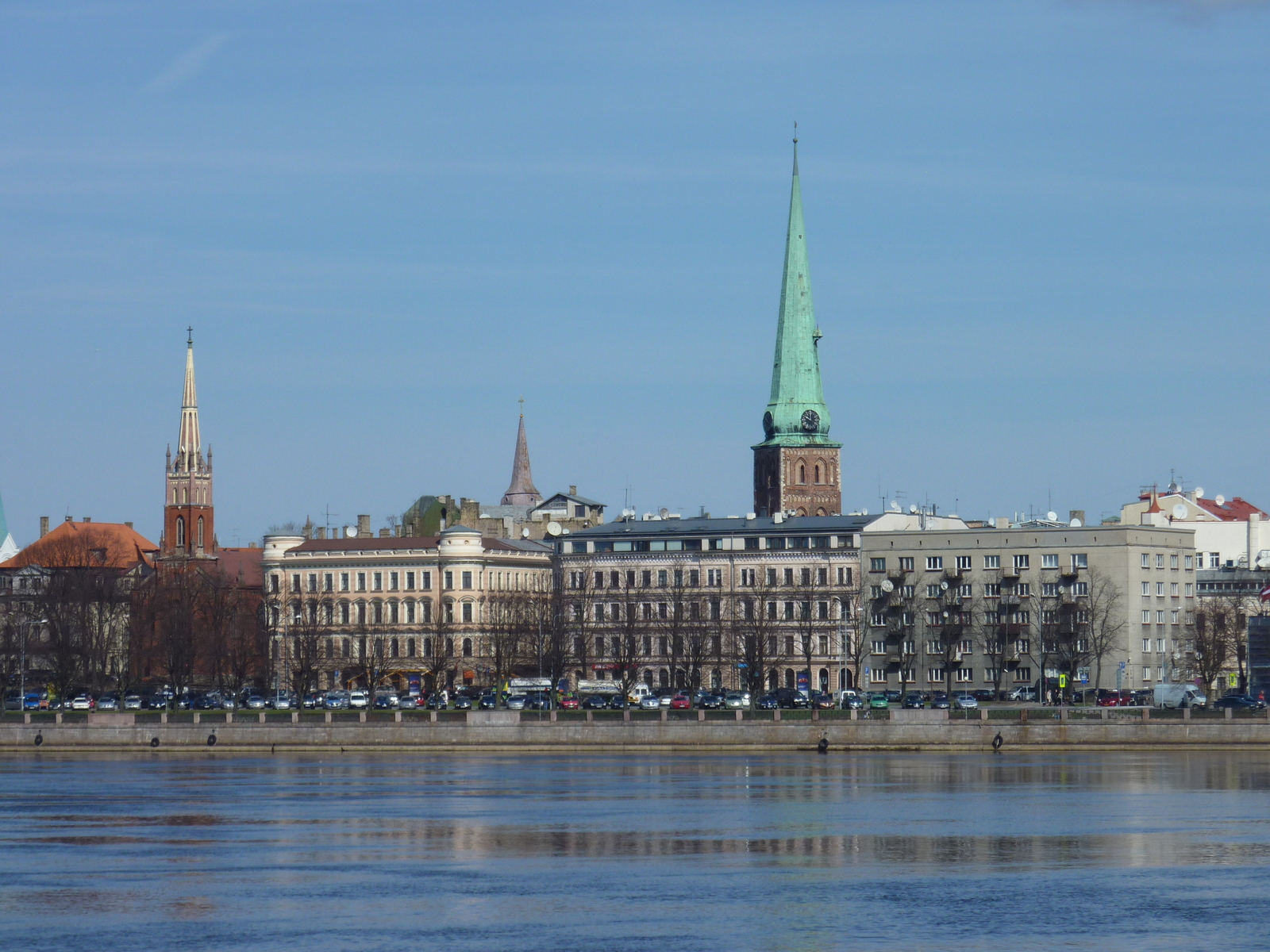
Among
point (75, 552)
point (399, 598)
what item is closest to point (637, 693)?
point (399, 598)

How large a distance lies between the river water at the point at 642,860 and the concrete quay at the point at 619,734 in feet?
39.5

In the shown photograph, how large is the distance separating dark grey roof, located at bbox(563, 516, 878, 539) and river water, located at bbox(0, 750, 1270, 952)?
230 ft

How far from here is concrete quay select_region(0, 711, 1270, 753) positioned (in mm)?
106500

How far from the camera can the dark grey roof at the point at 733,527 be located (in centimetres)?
16388

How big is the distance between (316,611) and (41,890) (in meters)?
108

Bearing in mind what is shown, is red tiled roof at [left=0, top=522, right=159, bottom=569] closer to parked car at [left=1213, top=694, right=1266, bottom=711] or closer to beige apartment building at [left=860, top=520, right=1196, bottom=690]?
beige apartment building at [left=860, top=520, right=1196, bottom=690]

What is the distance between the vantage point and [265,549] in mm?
176375

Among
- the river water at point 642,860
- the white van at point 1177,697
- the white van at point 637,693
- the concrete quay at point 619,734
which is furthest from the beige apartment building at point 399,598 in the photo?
the river water at point 642,860

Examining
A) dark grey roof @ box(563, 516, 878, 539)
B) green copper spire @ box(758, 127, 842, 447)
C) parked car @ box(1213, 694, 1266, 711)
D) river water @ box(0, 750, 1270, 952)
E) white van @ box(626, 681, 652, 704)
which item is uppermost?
green copper spire @ box(758, 127, 842, 447)

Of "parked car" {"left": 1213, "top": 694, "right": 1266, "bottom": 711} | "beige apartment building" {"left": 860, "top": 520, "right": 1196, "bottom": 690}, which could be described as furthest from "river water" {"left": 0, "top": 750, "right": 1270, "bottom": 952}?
"beige apartment building" {"left": 860, "top": 520, "right": 1196, "bottom": 690}

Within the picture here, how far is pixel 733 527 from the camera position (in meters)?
A: 168

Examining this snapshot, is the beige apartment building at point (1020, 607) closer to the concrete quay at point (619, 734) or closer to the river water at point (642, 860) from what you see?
the concrete quay at point (619, 734)

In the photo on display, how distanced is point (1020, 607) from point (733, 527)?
23.9 meters

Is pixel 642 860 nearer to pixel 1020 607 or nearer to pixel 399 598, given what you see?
pixel 1020 607
